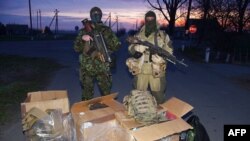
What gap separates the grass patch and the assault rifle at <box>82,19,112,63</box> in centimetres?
252

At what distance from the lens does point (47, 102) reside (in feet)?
16.5

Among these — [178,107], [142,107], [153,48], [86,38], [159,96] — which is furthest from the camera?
[159,96]

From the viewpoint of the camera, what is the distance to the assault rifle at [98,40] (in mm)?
5844

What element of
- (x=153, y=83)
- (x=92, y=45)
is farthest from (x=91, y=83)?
(x=153, y=83)

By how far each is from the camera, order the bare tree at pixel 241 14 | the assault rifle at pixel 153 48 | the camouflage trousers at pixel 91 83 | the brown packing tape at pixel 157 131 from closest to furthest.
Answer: the brown packing tape at pixel 157 131 < the assault rifle at pixel 153 48 < the camouflage trousers at pixel 91 83 < the bare tree at pixel 241 14

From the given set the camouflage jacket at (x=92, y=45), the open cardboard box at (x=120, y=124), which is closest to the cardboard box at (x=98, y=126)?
the open cardboard box at (x=120, y=124)

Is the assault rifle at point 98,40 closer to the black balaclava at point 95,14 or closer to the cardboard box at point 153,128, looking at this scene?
the black balaclava at point 95,14

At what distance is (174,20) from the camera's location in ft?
193

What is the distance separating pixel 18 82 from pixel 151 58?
6.65 m

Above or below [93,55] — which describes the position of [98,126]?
below

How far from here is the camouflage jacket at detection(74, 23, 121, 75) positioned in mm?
5977

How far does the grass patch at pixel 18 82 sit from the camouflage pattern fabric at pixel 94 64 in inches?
75.0

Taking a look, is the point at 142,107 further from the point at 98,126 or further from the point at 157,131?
the point at 98,126

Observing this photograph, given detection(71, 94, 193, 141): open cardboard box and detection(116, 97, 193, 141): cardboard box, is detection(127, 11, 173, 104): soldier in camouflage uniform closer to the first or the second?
detection(71, 94, 193, 141): open cardboard box
